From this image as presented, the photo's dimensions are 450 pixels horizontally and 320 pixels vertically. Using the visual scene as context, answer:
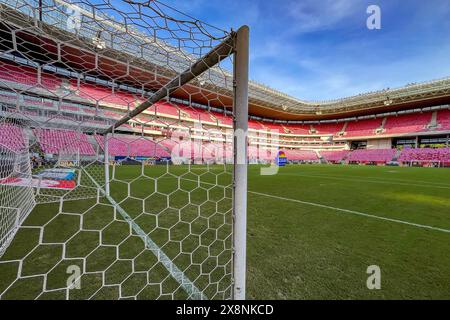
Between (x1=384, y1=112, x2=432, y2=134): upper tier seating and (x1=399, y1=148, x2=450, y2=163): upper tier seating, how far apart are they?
124 inches

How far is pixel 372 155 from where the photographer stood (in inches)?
1153

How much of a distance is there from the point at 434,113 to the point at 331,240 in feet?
127

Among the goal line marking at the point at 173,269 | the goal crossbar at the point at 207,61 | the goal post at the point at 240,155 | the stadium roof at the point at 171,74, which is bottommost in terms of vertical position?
the goal line marking at the point at 173,269

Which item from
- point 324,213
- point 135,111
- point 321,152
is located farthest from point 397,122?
point 135,111

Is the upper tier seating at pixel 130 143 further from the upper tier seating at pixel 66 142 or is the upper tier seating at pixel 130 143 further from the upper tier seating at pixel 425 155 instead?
the upper tier seating at pixel 425 155

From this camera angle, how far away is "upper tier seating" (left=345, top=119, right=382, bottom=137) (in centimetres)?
3150

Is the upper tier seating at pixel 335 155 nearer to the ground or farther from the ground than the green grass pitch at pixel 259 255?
farther from the ground

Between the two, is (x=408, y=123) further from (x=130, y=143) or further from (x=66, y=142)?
(x=66, y=142)

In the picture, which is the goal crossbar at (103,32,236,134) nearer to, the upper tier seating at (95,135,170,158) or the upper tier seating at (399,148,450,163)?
the upper tier seating at (95,135,170,158)

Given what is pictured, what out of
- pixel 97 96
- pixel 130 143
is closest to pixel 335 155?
pixel 130 143

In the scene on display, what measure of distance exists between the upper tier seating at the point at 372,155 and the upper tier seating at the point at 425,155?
1465 mm

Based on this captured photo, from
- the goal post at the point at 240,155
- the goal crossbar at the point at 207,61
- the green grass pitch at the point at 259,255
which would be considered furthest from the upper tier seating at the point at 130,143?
the goal post at the point at 240,155

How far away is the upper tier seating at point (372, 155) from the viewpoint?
91.5 ft

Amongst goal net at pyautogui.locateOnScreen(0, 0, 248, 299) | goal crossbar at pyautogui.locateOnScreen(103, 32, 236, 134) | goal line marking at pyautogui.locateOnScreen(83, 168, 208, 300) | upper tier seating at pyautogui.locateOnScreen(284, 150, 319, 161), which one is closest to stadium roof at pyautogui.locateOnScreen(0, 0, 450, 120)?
goal net at pyautogui.locateOnScreen(0, 0, 248, 299)
